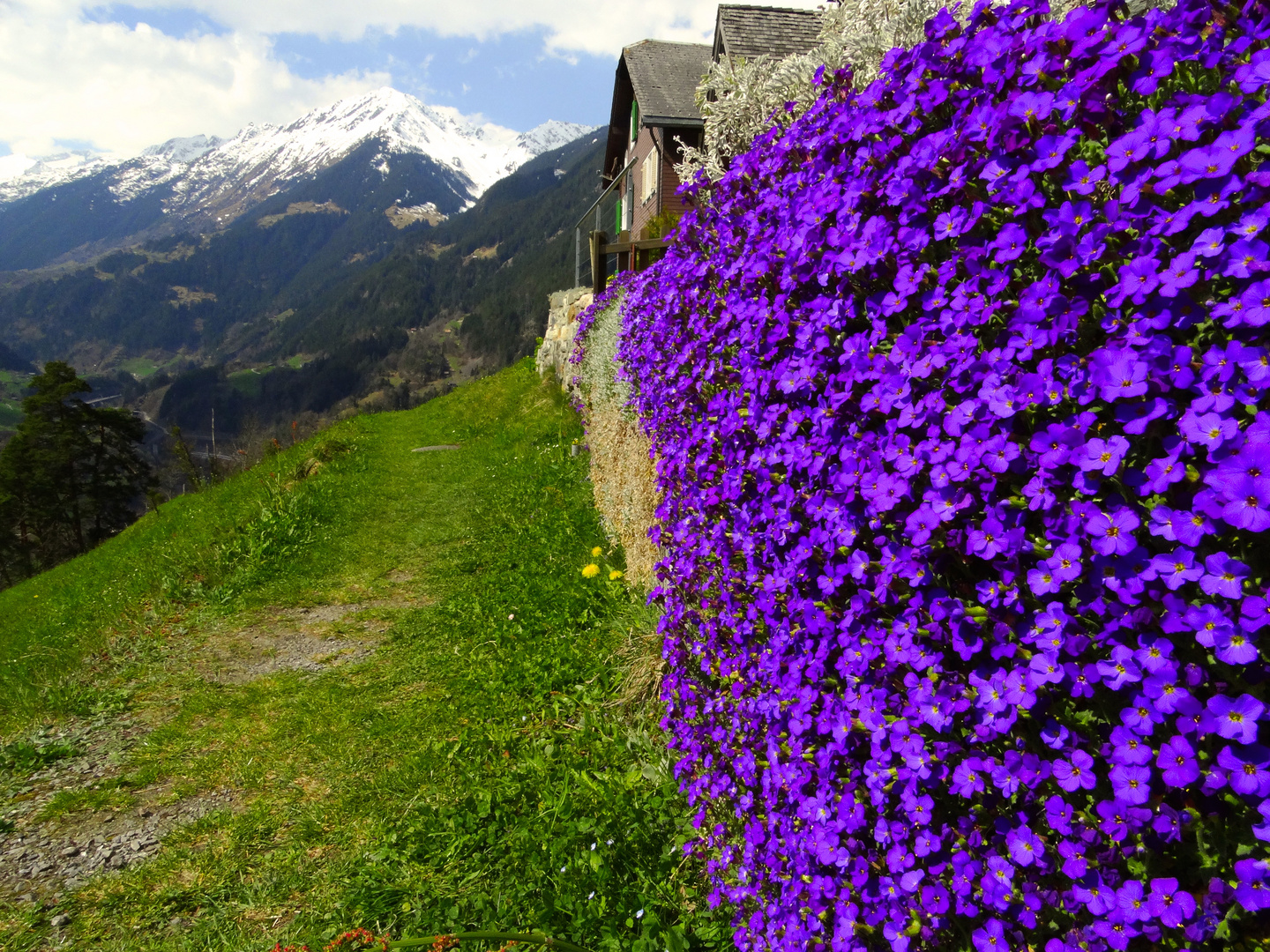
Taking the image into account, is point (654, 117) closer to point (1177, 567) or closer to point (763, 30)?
point (763, 30)

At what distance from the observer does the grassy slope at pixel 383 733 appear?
10.4 feet

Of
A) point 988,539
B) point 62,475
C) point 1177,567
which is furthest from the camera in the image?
point 62,475

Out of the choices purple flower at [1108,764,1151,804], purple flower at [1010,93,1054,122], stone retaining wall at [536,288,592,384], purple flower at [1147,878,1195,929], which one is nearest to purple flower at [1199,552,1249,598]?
purple flower at [1108,764,1151,804]

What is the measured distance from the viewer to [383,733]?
4.64m

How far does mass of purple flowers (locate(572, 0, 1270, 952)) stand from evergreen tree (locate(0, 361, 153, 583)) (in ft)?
130

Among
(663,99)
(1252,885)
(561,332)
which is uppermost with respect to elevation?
(663,99)

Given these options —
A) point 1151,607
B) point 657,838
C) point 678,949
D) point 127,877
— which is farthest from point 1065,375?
point 127,877

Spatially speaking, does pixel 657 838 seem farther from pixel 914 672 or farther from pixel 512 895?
pixel 914 672

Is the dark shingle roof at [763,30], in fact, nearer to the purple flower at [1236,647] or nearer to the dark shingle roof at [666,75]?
the dark shingle roof at [666,75]

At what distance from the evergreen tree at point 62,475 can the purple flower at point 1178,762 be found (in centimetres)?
4050

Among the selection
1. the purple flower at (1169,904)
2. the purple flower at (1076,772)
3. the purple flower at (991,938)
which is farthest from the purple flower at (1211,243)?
the purple flower at (991,938)

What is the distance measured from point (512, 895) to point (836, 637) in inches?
82.0

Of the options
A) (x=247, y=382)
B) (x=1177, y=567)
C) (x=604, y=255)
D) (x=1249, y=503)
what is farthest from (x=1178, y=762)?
(x=247, y=382)

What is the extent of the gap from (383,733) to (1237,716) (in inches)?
181
